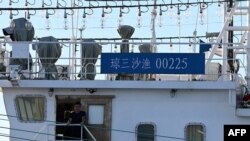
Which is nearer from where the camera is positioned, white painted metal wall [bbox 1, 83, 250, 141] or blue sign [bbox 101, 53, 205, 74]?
blue sign [bbox 101, 53, 205, 74]

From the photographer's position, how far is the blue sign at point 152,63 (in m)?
18.3

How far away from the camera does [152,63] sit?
60.1 ft

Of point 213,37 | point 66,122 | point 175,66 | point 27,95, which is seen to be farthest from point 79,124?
point 213,37

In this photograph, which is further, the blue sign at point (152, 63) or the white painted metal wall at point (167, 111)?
the white painted metal wall at point (167, 111)

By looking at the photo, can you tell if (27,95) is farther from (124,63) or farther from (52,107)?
(124,63)

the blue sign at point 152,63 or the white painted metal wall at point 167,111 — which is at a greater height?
the blue sign at point 152,63

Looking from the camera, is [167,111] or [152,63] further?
[167,111]

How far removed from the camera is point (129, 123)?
60.8 ft

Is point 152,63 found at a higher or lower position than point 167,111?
higher

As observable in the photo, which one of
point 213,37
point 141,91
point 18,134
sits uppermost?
point 213,37

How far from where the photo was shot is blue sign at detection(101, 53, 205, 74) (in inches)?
719

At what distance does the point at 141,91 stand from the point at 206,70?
2.10m

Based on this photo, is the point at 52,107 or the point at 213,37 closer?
the point at 52,107

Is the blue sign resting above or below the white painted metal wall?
above
